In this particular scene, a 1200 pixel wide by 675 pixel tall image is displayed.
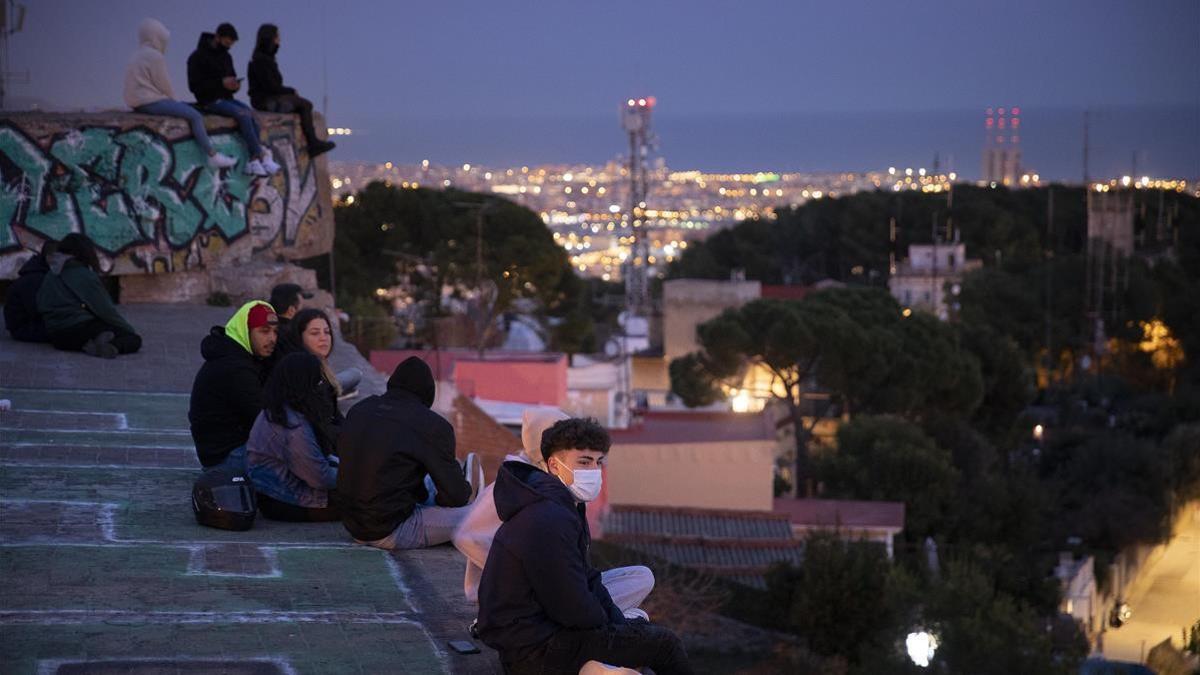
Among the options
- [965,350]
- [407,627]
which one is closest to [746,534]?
[965,350]

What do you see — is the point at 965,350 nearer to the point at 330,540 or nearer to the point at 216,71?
the point at 216,71

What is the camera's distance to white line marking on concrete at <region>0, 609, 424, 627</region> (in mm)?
5805

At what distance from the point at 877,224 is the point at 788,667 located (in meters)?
48.1

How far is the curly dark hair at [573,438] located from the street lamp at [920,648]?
1230 cm

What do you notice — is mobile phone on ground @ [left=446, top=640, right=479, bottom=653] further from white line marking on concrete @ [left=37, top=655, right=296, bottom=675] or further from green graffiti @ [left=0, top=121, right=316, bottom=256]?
green graffiti @ [left=0, top=121, right=316, bottom=256]

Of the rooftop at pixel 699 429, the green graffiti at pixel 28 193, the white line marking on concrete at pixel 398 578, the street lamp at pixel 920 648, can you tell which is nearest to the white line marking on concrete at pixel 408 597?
the white line marking on concrete at pixel 398 578

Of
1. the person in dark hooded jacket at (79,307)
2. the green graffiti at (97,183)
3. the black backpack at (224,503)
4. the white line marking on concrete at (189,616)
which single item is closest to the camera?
the white line marking on concrete at (189,616)

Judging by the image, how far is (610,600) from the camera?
18.0 feet

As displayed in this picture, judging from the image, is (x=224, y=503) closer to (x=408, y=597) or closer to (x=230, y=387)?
(x=230, y=387)

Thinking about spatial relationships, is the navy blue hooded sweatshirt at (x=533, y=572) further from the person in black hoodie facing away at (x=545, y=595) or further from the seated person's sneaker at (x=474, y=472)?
the seated person's sneaker at (x=474, y=472)

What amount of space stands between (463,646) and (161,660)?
1.00 meters

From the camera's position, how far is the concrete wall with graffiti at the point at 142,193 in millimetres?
13742

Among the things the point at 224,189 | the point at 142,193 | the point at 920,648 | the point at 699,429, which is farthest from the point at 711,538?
the point at 142,193

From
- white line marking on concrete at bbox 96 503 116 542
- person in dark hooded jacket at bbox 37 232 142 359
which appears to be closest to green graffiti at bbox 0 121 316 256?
person in dark hooded jacket at bbox 37 232 142 359
